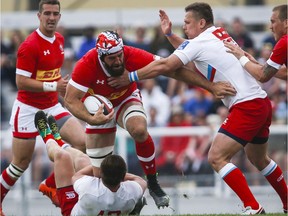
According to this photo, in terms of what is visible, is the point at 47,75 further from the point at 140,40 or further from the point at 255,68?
the point at 140,40

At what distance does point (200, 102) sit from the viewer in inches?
738

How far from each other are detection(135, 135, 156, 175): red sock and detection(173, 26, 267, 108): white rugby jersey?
3.53ft

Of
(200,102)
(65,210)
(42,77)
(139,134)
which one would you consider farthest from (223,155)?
(200,102)

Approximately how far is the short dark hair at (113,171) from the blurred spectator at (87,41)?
8.07m

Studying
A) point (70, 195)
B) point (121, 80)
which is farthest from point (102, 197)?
point (121, 80)

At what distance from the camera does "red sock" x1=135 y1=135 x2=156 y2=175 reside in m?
12.2

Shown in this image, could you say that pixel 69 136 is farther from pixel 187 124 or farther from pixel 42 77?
pixel 187 124

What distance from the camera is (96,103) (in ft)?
39.3

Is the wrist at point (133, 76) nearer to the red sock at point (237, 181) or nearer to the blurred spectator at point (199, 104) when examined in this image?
the red sock at point (237, 181)

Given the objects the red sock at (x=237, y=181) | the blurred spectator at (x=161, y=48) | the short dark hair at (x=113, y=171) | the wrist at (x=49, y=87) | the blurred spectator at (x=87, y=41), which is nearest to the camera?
the short dark hair at (x=113, y=171)

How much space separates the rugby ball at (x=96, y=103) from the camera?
11930 mm

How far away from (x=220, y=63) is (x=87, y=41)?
7.61 m

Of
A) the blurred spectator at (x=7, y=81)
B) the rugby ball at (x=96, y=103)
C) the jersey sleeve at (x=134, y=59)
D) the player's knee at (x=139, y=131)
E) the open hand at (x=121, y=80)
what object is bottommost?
the blurred spectator at (x=7, y=81)

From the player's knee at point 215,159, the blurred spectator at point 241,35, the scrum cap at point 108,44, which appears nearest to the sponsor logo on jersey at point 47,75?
the scrum cap at point 108,44
